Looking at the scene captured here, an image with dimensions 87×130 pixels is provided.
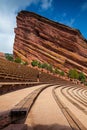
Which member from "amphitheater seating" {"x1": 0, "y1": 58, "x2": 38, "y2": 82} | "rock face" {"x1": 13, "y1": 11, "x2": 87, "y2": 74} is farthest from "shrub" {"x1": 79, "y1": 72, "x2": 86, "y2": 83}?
"amphitheater seating" {"x1": 0, "y1": 58, "x2": 38, "y2": 82}

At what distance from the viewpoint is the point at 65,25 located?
11400 cm

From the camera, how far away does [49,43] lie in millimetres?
107625

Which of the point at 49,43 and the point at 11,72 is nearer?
the point at 11,72

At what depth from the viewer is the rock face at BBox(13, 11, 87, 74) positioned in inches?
4006

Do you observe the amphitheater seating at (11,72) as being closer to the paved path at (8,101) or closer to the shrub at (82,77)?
the paved path at (8,101)

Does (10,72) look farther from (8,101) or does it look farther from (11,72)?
(8,101)

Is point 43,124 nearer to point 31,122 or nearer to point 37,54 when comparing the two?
point 31,122

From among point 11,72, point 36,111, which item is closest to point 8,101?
point 36,111

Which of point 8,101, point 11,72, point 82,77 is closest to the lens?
point 8,101

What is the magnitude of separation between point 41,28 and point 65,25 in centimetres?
1324

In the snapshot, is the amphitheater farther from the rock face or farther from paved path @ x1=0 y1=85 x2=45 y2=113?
the rock face

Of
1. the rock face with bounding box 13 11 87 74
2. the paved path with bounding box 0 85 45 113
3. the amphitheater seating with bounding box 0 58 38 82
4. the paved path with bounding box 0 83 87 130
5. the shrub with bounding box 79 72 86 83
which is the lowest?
the paved path with bounding box 0 83 87 130

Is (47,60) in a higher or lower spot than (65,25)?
lower

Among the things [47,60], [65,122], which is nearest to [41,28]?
[47,60]
